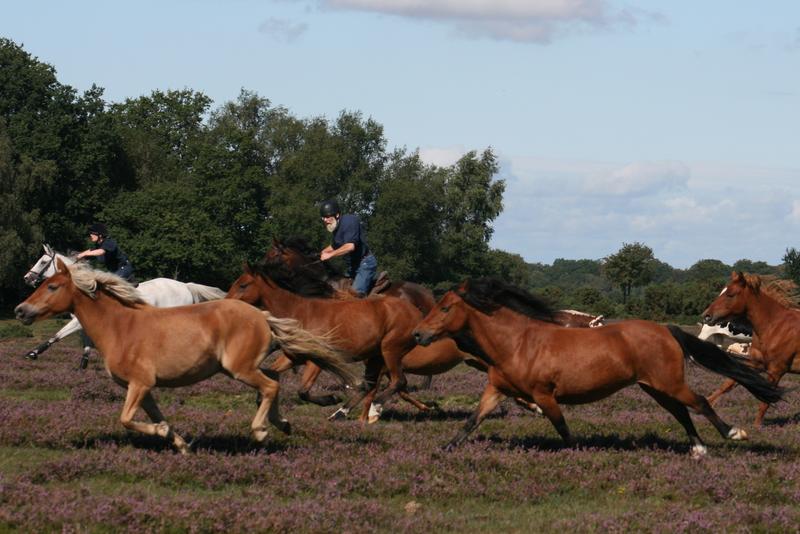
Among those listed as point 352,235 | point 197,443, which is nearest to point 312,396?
point 197,443

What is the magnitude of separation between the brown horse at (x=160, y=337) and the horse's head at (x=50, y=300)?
0.01m

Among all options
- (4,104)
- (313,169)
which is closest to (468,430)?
(4,104)

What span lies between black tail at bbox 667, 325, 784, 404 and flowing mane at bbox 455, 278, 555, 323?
4.75 feet

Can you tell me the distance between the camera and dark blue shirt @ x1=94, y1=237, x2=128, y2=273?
2088 cm

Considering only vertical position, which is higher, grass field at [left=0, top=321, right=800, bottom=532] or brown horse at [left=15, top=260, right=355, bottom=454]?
brown horse at [left=15, top=260, right=355, bottom=454]

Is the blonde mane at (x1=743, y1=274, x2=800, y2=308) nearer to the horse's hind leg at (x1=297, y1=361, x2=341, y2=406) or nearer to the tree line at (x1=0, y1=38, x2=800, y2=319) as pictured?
the horse's hind leg at (x1=297, y1=361, x2=341, y2=406)

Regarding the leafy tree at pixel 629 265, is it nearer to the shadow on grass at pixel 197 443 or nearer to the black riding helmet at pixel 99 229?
the black riding helmet at pixel 99 229

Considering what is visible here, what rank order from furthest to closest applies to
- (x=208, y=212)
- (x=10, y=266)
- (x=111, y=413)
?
1. (x=208, y=212)
2. (x=10, y=266)
3. (x=111, y=413)

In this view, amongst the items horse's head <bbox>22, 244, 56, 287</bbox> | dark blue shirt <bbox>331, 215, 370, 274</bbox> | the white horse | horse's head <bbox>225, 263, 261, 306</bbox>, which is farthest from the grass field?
horse's head <bbox>22, 244, 56, 287</bbox>

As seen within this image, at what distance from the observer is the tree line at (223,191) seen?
238ft

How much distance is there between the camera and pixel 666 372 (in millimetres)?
12250

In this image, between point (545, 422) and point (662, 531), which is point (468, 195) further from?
point (662, 531)

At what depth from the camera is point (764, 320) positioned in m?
17.0

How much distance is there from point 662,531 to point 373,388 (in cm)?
740
